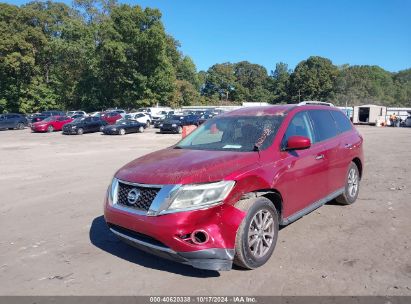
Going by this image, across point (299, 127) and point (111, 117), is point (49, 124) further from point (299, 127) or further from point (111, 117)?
point (299, 127)

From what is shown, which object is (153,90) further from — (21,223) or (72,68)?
(21,223)

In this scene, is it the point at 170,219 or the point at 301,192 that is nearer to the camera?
the point at 170,219

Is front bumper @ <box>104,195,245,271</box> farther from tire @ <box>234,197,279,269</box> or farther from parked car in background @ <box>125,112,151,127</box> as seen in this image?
parked car in background @ <box>125,112,151,127</box>

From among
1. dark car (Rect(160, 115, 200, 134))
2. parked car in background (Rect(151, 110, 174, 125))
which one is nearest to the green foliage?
parked car in background (Rect(151, 110, 174, 125))

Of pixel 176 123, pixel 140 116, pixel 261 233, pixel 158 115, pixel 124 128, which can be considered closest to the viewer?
pixel 261 233

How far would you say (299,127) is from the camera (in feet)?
16.9

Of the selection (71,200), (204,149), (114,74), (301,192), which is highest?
(114,74)

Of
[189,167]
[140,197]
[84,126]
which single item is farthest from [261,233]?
[84,126]

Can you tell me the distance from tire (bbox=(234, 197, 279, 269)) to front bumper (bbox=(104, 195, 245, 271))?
0.12 m

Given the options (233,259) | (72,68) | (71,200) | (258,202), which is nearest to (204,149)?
(258,202)

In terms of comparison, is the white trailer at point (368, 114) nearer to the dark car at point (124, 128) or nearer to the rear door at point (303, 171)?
the dark car at point (124, 128)

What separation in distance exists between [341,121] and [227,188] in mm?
3506

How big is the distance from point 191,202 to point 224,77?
120299mm

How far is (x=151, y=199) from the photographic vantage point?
3.81 m
